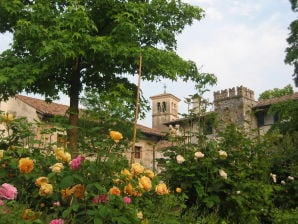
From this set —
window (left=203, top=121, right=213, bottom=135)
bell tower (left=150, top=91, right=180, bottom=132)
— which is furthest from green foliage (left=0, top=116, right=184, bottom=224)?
bell tower (left=150, top=91, right=180, bottom=132)

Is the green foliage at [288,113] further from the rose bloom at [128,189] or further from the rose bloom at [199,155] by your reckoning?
the rose bloom at [128,189]

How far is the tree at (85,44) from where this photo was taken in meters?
10.5

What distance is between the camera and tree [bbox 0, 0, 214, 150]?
1053 cm

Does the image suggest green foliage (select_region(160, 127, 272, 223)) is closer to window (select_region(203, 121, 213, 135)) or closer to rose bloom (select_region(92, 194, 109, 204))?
window (select_region(203, 121, 213, 135))

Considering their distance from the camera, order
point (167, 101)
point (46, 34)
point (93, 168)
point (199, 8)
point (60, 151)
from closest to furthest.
Answer: point (93, 168), point (60, 151), point (46, 34), point (199, 8), point (167, 101)

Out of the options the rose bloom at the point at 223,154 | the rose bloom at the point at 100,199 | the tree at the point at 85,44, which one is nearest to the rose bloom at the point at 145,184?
the rose bloom at the point at 100,199

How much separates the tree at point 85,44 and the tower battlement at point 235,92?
2184 centimetres

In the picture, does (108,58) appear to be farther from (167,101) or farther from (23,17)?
(167,101)

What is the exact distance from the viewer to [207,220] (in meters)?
4.28

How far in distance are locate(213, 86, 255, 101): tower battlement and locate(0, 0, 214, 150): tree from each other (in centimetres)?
2184

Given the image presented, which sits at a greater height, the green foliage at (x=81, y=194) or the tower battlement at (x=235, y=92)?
the tower battlement at (x=235, y=92)

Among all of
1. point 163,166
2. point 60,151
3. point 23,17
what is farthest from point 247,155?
point 23,17

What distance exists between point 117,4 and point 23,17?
8.89 ft

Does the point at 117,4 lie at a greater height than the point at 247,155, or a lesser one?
greater
